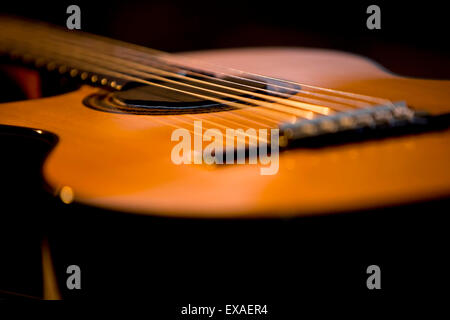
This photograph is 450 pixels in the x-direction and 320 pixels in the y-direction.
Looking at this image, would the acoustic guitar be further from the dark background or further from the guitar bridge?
the dark background

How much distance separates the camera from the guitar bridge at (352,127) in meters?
0.46

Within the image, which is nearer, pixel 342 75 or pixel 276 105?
pixel 276 105

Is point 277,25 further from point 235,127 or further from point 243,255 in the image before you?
point 243,255

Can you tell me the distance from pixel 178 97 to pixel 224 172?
25cm

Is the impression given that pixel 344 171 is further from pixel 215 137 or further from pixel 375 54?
pixel 375 54

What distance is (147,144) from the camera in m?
0.51

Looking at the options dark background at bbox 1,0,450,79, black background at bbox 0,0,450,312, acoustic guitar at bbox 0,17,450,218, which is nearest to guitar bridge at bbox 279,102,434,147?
acoustic guitar at bbox 0,17,450,218

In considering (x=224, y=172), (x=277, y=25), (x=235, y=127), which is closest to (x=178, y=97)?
(x=235, y=127)

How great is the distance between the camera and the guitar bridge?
0.46 metres

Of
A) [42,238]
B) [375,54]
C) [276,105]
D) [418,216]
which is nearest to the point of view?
[418,216]

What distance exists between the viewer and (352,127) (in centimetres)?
47

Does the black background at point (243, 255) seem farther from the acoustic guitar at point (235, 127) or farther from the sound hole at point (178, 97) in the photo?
the sound hole at point (178, 97)
